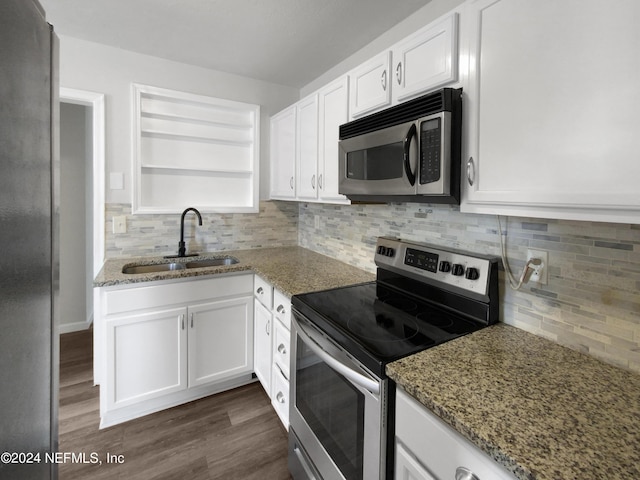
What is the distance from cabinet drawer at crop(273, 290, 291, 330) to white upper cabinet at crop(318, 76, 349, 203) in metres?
0.64

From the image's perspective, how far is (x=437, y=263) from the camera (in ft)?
4.70

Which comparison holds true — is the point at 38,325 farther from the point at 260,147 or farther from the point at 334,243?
the point at 260,147

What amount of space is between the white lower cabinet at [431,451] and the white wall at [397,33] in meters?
1.78

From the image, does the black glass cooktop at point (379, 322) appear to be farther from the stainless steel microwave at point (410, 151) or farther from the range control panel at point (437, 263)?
the stainless steel microwave at point (410, 151)

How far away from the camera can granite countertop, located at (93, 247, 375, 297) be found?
1.78 metres

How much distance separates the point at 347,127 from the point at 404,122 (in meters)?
0.43

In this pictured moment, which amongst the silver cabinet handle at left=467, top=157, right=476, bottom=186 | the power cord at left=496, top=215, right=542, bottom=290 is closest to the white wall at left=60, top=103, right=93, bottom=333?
the silver cabinet handle at left=467, top=157, right=476, bottom=186

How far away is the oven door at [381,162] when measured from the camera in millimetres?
1233

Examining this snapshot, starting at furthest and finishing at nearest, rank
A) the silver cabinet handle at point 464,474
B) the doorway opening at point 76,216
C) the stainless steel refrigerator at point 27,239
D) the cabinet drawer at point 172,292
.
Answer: the doorway opening at point 76,216, the cabinet drawer at point 172,292, the silver cabinet handle at point 464,474, the stainless steel refrigerator at point 27,239

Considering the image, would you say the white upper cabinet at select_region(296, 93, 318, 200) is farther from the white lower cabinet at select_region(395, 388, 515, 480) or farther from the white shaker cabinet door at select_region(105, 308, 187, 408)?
the white lower cabinet at select_region(395, 388, 515, 480)

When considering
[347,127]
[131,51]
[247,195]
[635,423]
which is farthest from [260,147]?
[635,423]

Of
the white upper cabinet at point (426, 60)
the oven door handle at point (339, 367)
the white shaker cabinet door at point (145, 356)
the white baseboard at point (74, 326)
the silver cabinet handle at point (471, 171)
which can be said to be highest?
the white upper cabinet at point (426, 60)

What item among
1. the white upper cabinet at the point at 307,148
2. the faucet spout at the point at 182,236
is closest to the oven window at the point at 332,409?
the white upper cabinet at the point at 307,148

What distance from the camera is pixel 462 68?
1100 mm
